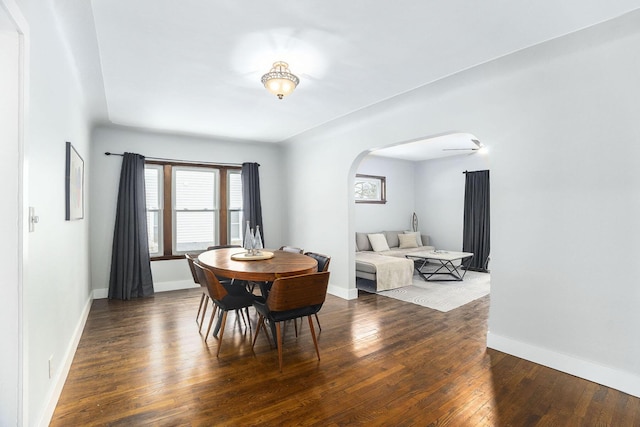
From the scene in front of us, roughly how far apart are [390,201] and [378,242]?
155cm

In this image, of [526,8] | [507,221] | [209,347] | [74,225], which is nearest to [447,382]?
[507,221]

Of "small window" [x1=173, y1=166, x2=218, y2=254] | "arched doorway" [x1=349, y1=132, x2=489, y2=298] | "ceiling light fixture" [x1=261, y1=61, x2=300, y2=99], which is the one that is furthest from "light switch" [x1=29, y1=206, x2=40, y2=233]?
"arched doorway" [x1=349, y1=132, x2=489, y2=298]

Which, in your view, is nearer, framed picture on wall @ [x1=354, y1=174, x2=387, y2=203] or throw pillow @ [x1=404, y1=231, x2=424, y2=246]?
framed picture on wall @ [x1=354, y1=174, x2=387, y2=203]

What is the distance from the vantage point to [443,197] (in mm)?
8172

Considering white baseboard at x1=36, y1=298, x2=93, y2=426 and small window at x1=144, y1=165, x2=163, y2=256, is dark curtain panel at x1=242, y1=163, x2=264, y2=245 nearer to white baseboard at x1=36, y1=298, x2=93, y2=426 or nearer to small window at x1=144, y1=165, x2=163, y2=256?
small window at x1=144, y1=165, x2=163, y2=256

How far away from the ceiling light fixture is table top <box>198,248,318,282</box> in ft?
5.33

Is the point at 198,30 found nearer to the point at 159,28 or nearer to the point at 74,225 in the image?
the point at 159,28

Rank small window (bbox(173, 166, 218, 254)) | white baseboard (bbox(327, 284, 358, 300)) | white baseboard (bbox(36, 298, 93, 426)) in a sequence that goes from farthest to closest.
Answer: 1. small window (bbox(173, 166, 218, 254))
2. white baseboard (bbox(327, 284, 358, 300))
3. white baseboard (bbox(36, 298, 93, 426))

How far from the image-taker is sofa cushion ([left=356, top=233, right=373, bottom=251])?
7035 millimetres

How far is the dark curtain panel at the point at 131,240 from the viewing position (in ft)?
16.4

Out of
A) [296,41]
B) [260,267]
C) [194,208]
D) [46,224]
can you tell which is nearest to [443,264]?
[260,267]

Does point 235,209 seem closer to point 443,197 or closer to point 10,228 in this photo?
point 10,228

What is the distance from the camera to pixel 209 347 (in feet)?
10.4

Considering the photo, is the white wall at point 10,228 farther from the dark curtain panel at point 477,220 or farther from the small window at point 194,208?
the dark curtain panel at point 477,220
